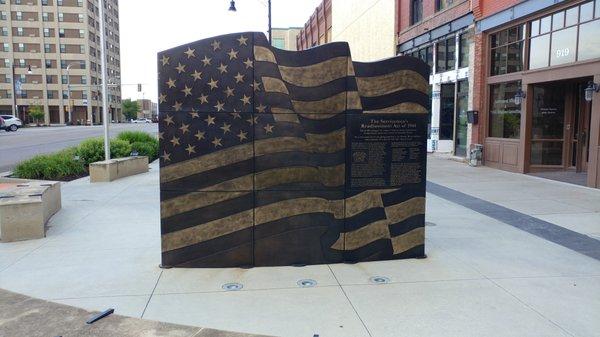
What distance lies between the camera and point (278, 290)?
515 centimetres

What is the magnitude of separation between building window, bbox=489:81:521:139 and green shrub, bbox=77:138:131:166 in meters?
12.8

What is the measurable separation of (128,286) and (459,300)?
3388 mm

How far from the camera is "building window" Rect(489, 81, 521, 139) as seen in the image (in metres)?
16.1

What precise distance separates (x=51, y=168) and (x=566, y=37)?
14.5 metres

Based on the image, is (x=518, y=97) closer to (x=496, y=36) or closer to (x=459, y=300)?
(x=496, y=36)

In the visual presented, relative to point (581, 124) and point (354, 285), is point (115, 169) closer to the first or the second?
point (354, 285)

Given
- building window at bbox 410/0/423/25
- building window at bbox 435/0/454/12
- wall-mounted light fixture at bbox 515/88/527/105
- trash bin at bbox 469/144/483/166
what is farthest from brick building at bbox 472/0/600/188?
building window at bbox 410/0/423/25

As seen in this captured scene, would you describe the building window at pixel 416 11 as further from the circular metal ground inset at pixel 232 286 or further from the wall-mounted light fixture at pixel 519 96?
the circular metal ground inset at pixel 232 286

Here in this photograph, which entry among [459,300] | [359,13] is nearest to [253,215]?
[459,300]

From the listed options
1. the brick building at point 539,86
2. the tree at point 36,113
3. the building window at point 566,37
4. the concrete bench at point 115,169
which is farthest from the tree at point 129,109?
the building window at point 566,37

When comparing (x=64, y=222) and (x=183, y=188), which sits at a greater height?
(x=183, y=188)

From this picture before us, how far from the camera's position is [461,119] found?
2086cm

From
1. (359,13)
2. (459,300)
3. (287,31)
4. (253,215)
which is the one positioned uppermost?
(287,31)

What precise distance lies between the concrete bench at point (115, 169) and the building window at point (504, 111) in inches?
473
